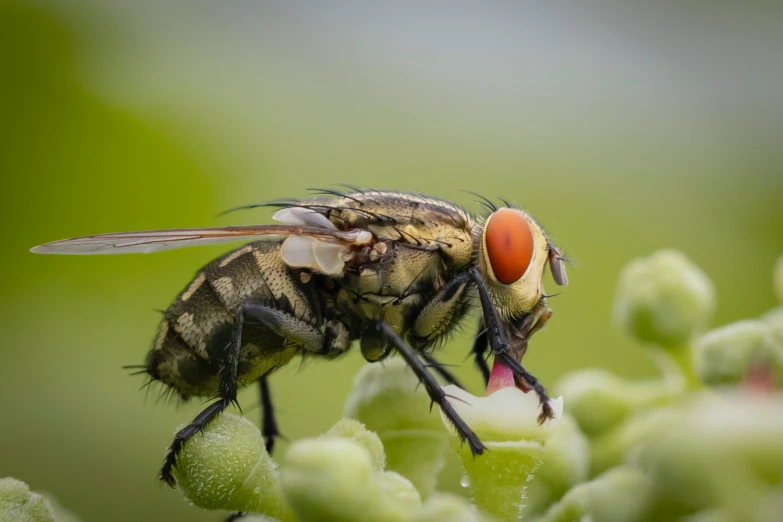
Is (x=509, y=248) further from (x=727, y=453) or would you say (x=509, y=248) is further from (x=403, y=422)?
(x=727, y=453)

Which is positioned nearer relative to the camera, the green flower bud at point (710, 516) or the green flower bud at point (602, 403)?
the green flower bud at point (710, 516)

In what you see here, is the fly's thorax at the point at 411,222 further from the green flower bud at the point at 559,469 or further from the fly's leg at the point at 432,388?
the green flower bud at the point at 559,469

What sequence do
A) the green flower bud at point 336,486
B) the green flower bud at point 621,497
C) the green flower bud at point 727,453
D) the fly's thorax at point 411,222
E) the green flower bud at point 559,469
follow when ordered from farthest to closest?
the fly's thorax at point 411,222 < the green flower bud at point 559,469 < the green flower bud at point 336,486 < the green flower bud at point 621,497 < the green flower bud at point 727,453

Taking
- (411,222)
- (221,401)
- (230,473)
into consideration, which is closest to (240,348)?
(221,401)

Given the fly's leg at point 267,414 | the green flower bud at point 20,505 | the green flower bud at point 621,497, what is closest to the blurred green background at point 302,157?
the fly's leg at point 267,414

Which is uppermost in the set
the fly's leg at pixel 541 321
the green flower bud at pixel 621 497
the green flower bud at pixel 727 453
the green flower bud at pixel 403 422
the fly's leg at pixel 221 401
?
the green flower bud at pixel 727 453

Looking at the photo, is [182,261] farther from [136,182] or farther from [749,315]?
[749,315]

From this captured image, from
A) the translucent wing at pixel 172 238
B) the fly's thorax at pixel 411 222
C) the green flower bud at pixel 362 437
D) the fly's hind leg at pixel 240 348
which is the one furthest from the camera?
the fly's thorax at pixel 411 222

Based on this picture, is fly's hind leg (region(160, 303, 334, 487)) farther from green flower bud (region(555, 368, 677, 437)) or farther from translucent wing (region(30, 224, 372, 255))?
green flower bud (region(555, 368, 677, 437))
